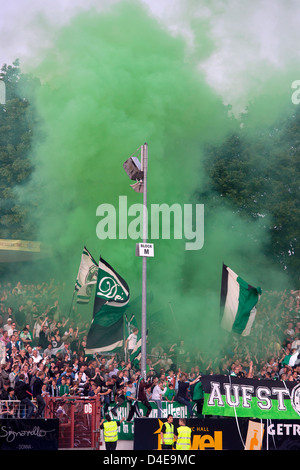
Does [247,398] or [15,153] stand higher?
[15,153]

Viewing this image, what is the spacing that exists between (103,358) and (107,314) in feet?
7.60

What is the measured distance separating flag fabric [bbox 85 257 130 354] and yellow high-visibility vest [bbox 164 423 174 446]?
203 inches

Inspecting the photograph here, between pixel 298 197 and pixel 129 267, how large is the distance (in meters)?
10.8

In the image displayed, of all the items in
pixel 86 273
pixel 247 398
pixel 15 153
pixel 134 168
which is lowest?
pixel 247 398

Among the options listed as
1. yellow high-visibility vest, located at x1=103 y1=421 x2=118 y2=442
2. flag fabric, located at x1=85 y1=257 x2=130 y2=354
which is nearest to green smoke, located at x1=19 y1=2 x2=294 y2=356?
flag fabric, located at x1=85 y1=257 x2=130 y2=354

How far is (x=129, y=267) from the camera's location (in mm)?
31469

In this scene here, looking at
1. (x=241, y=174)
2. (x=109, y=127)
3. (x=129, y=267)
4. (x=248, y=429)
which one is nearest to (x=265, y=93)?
(x=241, y=174)

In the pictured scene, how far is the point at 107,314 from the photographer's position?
21.4m

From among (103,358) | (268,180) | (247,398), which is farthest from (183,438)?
(268,180)

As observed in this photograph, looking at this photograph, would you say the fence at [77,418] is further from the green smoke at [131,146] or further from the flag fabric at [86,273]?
the green smoke at [131,146]

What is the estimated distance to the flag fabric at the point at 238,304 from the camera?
22188mm

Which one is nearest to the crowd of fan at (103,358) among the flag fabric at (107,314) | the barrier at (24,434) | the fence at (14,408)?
the fence at (14,408)

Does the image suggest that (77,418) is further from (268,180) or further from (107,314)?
(268,180)

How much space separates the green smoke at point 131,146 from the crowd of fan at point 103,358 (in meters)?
2.77
